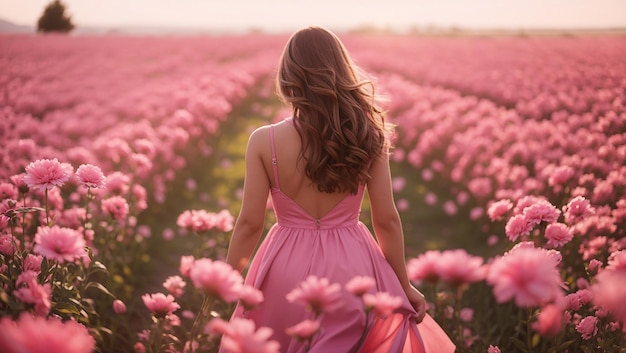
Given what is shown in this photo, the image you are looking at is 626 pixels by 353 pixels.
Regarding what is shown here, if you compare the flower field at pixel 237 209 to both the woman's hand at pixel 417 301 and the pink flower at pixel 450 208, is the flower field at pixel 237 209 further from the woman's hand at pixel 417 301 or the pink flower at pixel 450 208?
the woman's hand at pixel 417 301

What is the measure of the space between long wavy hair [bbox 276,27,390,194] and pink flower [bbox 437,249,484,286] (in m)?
0.87

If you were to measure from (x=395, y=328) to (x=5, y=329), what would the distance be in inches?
58.4

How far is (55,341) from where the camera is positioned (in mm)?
981

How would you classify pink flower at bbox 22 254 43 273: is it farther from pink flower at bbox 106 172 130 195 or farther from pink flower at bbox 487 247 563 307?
pink flower at bbox 487 247 563 307

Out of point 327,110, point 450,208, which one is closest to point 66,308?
point 327,110

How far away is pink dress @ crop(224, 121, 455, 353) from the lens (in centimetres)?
197

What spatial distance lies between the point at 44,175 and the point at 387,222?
1459 millimetres

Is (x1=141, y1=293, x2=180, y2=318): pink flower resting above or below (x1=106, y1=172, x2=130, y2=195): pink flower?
below

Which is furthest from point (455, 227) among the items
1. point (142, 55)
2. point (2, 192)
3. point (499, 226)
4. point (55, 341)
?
point (142, 55)

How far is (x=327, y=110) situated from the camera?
204 cm

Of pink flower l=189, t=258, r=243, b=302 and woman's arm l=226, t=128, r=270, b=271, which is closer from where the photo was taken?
pink flower l=189, t=258, r=243, b=302

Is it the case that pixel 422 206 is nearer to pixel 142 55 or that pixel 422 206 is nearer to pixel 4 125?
pixel 4 125

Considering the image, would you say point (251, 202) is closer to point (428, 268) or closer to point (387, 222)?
point (387, 222)

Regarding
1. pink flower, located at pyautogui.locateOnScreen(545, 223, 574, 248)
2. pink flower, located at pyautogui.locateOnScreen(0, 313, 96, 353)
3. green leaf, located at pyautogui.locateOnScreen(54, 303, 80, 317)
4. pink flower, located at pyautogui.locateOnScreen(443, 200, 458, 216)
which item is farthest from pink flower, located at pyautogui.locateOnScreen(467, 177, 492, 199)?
pink flower, located at pyautogui.locateOnScreen(0, 313, 96, 353)
